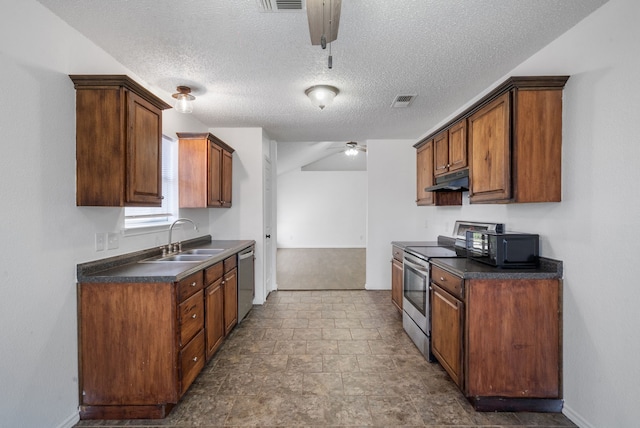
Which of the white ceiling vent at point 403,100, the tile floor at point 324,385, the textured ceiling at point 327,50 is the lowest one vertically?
the tile floor at point 324,385

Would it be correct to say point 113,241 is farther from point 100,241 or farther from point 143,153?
point 143,153

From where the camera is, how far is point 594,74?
176 centimetres

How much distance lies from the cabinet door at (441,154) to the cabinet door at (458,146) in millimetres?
91

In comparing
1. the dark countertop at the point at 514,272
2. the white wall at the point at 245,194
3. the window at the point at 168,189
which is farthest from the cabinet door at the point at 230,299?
the dark countertop at the point at 514,272

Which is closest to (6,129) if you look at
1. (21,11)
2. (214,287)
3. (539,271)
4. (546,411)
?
(21,11)

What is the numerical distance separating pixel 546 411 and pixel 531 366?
1.07 feet

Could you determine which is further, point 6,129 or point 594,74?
point 594,74

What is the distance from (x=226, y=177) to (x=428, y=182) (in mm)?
2574

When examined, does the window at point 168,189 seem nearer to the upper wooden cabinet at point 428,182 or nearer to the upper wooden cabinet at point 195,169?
the upper wooden cabinet at point 195,169

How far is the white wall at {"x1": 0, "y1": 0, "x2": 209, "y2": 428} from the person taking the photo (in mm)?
1502

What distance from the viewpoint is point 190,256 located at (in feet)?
9.62

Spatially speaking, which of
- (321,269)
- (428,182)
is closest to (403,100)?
(428,182)

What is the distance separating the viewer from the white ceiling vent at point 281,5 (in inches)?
62.2

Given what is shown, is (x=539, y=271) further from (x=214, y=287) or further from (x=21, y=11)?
(x=21, y=11)
